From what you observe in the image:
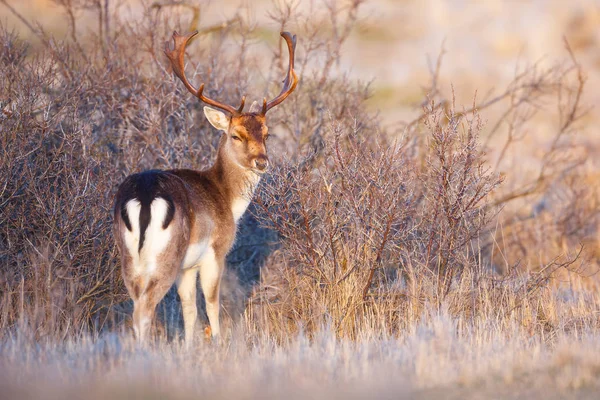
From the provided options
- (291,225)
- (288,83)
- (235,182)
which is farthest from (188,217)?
(288,83)

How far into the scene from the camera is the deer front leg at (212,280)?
7.17 metres

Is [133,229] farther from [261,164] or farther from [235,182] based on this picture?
[235,182]

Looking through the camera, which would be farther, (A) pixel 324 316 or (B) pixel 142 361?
(A) pixel 324 316

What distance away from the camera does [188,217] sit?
21.8 ft

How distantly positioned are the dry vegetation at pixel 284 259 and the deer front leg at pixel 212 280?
0.39 meters

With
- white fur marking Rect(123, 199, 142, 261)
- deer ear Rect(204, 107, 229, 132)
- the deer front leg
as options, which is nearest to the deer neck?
deer ear Rect(204, 107, 229, 132)

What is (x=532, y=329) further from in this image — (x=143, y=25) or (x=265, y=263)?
(x=143, y=25)

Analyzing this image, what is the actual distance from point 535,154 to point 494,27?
16912 millimetres

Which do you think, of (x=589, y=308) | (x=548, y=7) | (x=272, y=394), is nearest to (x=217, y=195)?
(x=272, y=394)

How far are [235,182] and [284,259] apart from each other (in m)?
1.00

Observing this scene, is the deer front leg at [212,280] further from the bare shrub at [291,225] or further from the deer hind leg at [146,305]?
the deer hind leg at [146,305]

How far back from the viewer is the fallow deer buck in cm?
616

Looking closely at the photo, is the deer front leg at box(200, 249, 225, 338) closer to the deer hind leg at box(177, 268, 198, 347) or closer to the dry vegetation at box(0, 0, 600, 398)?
the deer hind leg at box(177, 268, 198, 347)

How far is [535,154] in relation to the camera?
56.5ft
